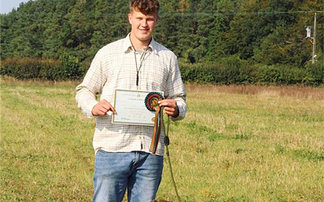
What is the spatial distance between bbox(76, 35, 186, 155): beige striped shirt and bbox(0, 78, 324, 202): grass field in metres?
3.08

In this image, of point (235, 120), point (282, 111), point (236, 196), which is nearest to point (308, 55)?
point (282, 111)

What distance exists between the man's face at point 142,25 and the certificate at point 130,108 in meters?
0.40

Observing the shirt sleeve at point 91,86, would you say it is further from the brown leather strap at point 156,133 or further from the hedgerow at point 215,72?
the hedgerow at point 215,72

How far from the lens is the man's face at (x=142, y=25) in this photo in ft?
12.5

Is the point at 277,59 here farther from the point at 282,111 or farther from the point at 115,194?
the point at 115,194

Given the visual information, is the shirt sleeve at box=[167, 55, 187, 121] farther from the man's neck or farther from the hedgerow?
the hedgerow

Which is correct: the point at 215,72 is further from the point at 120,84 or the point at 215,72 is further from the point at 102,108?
the point at 102,108

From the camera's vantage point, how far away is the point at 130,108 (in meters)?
3.80

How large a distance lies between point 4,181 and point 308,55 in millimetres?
56048

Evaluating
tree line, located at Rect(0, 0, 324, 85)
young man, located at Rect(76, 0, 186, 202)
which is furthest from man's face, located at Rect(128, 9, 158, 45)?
tree line, located at Rect(0, 0, 324, 85)

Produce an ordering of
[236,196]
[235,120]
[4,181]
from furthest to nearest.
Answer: [235,120]
[4,181]
[236,196]

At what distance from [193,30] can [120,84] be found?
7569 cm

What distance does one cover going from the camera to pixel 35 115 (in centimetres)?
1759

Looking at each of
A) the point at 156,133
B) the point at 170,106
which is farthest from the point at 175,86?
the point at 156,133
